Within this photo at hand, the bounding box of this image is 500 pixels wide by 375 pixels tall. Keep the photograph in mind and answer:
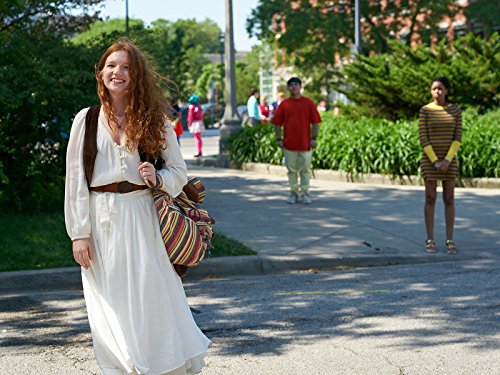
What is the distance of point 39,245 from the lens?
10203mm

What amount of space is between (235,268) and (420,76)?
11406 mm

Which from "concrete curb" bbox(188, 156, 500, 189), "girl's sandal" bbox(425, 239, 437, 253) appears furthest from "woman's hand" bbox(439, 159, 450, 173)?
"concrete curb" bbox(188, 156, 500, 189)

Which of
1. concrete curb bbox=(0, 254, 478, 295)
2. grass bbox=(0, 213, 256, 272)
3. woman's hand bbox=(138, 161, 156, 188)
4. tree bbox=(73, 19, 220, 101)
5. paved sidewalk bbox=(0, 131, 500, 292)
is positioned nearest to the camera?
woman's hand bbox=(138, 161, 156, 188)

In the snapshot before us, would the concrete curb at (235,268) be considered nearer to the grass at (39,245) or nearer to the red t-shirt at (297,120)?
the grass at (39,245)

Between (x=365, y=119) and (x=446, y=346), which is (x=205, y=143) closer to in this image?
(x=365, y=119)

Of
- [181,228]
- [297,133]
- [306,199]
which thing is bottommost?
[306,199]

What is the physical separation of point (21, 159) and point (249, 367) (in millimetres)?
6817

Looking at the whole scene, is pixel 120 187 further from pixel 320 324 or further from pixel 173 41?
pixel 173 41

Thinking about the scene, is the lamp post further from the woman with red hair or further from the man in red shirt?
the woman with red hair

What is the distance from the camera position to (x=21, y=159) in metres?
12.2

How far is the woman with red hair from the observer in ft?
15.6

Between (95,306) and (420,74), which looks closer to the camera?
(95,306)

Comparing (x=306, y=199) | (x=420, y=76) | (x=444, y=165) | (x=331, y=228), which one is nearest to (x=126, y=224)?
(x=444, y=165)

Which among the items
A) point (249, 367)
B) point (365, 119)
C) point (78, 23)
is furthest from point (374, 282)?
point (365, 119)
